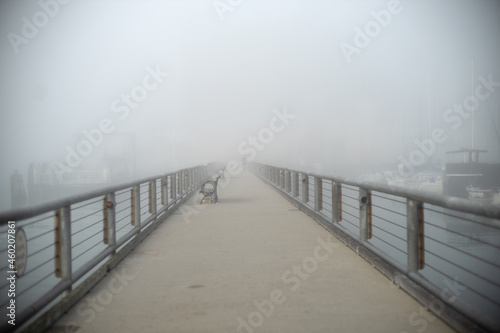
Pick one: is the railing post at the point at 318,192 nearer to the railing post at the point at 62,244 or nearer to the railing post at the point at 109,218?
the railing post at the point at 109,218

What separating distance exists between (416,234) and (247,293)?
73.8 inches

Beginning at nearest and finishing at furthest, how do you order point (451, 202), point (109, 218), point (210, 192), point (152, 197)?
1. point (451, 202)
2. point (109, 218)
3. point (152, 197)
4. point (210, 192)

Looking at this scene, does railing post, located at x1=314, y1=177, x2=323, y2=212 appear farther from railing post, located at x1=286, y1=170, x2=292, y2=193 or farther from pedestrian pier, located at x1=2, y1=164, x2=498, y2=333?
railing post, located at x1=286, y1=170, x2=292, y2=193

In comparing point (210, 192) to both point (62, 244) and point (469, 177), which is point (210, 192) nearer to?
point (62, 244)

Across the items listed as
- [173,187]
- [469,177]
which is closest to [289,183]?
[173,187]

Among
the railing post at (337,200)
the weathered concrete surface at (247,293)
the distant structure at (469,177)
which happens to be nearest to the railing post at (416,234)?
the weathered concrete surface at (247,293)

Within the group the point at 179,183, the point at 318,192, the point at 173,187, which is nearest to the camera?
the point at 318,192

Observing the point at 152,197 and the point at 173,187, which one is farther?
the point at 173,187

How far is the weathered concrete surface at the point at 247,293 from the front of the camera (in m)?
3.56

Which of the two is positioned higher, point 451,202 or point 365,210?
point 451,202

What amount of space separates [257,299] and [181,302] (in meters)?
0.78

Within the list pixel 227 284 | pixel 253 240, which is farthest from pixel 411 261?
pixel 253 240

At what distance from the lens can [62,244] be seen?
4.05 m

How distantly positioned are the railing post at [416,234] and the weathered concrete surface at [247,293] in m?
0.38
